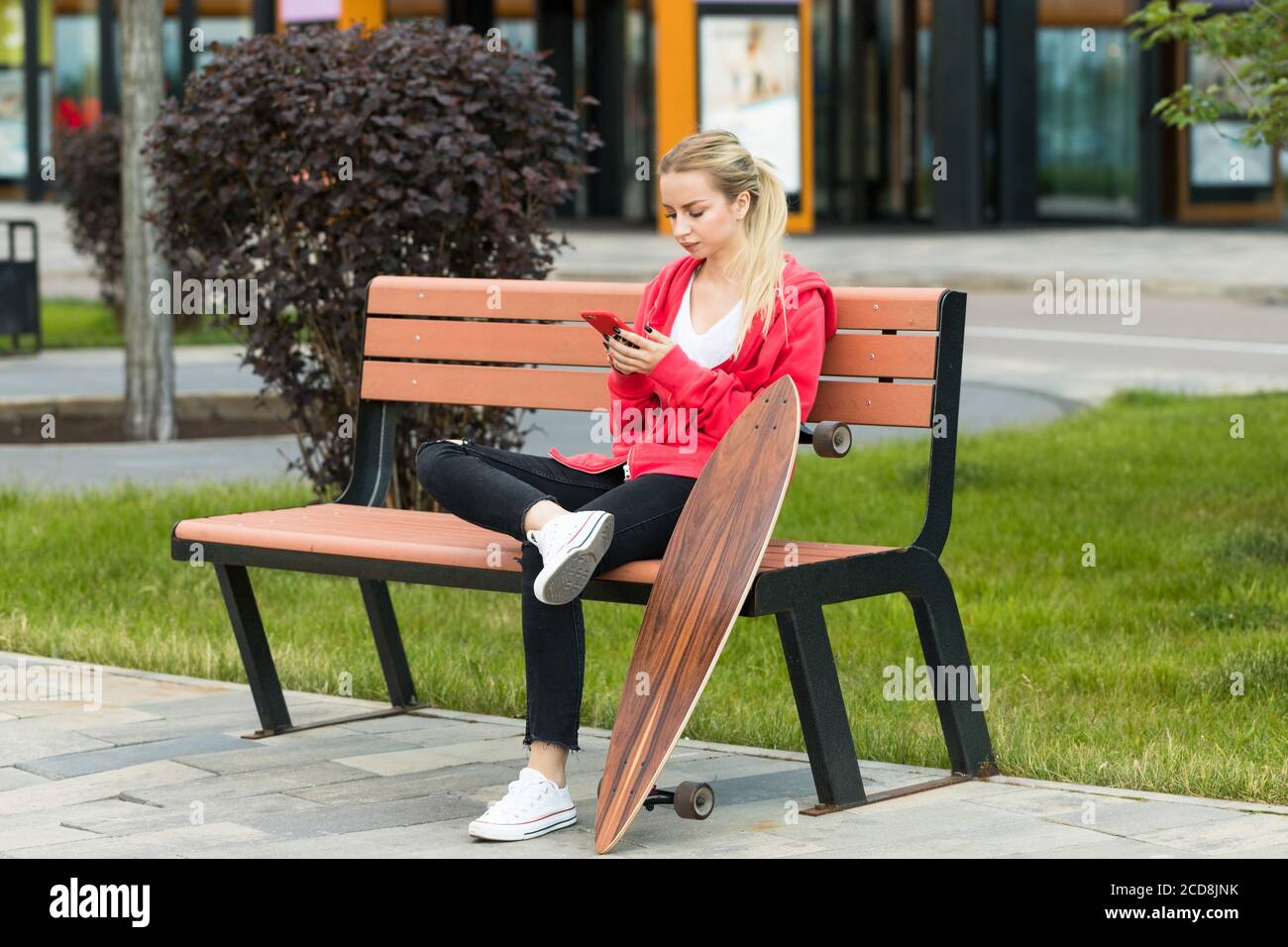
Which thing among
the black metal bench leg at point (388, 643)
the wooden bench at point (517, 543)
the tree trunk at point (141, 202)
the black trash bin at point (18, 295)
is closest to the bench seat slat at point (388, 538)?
the wooden bench at point (517, 543)

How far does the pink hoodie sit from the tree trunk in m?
6.57

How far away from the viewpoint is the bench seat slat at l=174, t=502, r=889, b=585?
4.62m

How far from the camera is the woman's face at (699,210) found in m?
4.75

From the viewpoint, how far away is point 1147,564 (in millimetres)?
7590

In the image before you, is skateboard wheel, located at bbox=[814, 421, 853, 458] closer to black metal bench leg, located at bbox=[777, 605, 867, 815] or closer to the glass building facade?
black metal bench leg, located at bbox=[777, 605, 867, 815]

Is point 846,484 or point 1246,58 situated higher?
point 1246,58

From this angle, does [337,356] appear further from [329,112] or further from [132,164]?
[132,164]

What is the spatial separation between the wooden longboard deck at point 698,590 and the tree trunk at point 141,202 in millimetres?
6919

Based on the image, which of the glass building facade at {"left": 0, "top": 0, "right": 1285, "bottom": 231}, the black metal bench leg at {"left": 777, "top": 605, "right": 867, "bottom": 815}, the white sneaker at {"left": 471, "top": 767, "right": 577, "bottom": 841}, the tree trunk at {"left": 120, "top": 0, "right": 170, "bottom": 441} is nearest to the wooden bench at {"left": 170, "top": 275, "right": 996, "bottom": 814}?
the black metal bench leg at {"left": 777, "top": 605, "right": 867, "bottom": 815}

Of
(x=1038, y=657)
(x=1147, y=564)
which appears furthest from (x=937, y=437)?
(x=1147, y=564)

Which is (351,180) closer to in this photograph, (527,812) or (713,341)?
(713,341)

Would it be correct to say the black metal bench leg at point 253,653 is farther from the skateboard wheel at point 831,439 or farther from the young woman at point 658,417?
the skateboard wheel at point 831,439

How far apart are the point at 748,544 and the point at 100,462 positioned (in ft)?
22.8

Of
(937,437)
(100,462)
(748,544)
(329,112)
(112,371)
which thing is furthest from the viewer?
(112,371)
